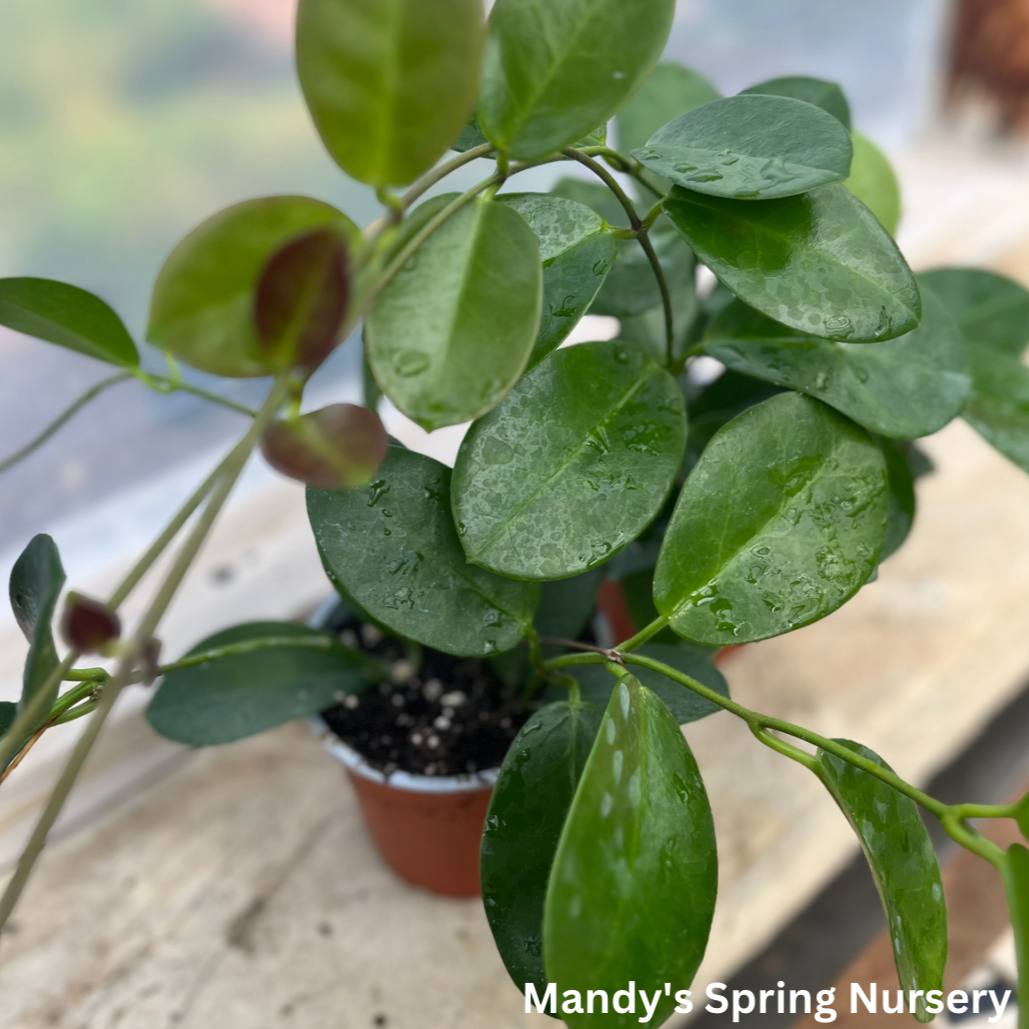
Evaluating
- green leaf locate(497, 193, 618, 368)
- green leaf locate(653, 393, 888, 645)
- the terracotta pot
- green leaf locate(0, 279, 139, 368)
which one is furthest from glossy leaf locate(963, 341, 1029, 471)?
green leaf locate(0, 279, 139, 368)

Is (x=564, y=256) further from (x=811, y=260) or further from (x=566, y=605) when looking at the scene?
(x=566, y=605)

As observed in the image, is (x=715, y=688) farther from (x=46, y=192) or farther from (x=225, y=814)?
(x=46, y=192)

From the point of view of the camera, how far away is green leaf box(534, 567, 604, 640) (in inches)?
22.9

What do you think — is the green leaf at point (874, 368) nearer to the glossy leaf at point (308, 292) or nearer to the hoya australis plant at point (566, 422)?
the hoya australis plant at point (566, 422)

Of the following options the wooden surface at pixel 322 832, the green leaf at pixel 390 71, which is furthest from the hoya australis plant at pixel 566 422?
the wooden surface at pixel 322 832

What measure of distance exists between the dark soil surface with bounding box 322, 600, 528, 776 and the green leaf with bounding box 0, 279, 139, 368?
0.95ft

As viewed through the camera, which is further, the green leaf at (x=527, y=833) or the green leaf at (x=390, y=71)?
the green leaf at (x=527, y=833)

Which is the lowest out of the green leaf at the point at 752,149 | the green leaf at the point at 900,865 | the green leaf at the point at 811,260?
the green leaf at the point at 900,865

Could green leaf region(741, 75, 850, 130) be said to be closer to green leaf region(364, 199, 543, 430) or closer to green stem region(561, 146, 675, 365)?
green stem region(561, 146, 675, 365)

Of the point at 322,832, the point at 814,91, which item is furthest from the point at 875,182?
the point at 322,832

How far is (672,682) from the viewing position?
466 millimetres

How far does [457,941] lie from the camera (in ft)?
2.20

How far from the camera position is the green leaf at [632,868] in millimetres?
320

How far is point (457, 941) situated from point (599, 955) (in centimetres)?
38
